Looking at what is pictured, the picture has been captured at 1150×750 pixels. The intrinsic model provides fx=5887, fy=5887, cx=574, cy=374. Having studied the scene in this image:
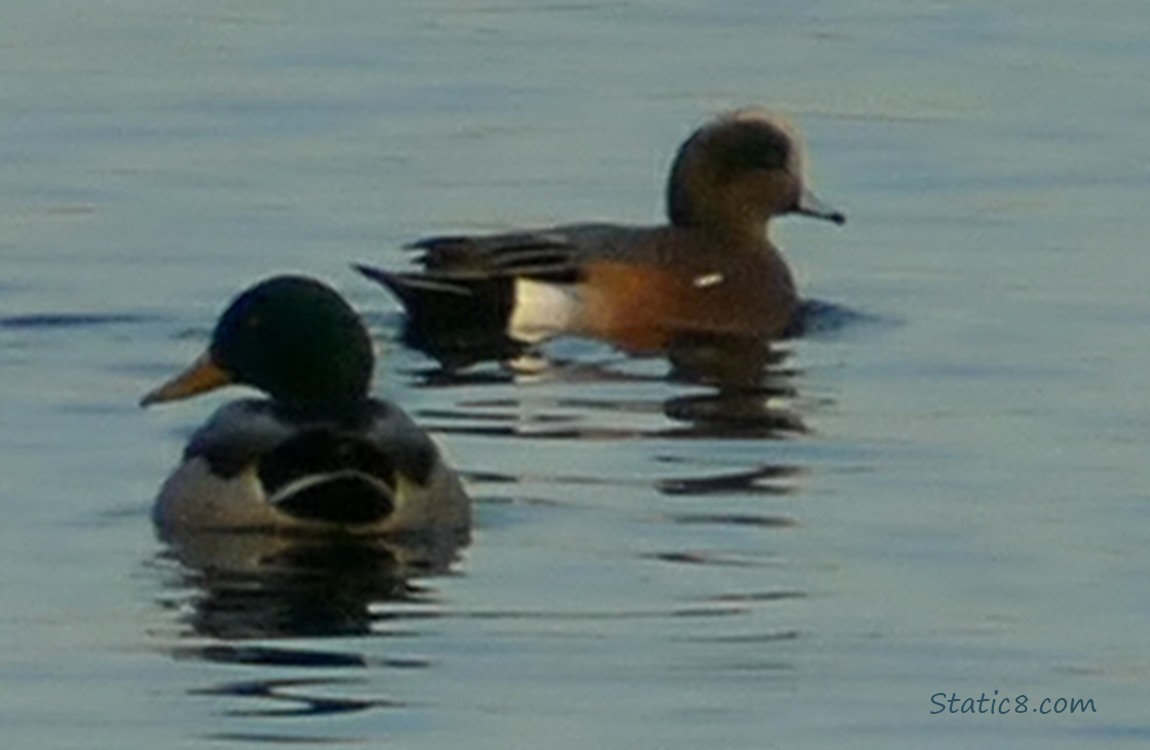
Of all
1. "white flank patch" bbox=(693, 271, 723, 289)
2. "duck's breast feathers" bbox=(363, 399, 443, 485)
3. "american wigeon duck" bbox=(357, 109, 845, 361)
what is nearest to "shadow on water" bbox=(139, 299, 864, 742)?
"duck's breast feathers" bbox=(363, 399, 443, 485)

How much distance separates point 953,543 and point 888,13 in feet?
40.0

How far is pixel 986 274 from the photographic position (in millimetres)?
20922

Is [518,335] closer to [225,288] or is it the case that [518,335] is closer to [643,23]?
[225,288]

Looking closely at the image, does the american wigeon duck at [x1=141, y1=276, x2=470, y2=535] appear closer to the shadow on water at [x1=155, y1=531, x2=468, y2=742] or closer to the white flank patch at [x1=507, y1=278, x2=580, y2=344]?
the shadow on water at [x1=155, y1=531, x2=468, y2=742]

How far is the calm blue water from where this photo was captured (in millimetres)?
13695

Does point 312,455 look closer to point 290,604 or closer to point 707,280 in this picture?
point 290,604

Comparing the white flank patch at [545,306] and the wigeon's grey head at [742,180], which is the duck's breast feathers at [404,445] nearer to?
the white flank patch at [545,306]

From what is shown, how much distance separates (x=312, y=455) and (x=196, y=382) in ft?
4.07

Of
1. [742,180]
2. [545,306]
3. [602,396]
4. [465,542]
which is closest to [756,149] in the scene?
[742,180]

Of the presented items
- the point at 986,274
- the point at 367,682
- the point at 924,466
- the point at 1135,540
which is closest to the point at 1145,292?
the point at 986,274

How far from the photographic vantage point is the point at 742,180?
21.5 m

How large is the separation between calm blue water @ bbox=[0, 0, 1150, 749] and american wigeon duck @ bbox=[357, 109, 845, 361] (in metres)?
0.24

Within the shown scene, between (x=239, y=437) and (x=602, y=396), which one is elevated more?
(x=239, y=437)

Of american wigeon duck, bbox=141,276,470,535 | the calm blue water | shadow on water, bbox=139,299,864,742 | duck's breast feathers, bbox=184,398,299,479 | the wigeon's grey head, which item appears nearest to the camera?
the calm blue water
